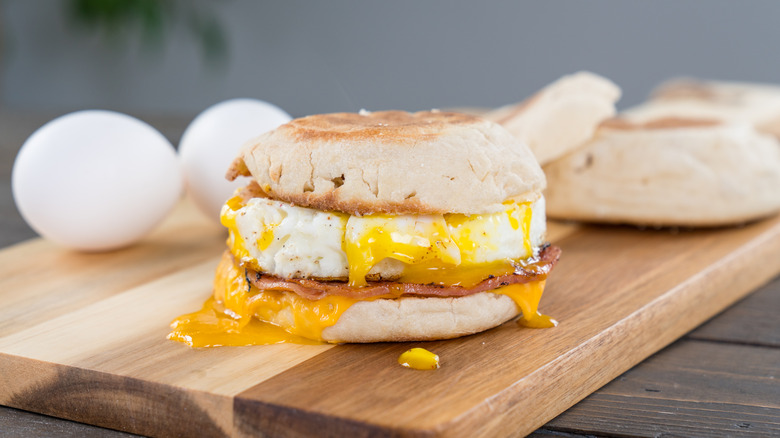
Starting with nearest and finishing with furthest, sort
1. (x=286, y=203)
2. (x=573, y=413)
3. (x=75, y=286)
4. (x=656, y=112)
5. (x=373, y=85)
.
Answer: (x=573, y=413), (x=286, y=203), (x=75, y=286), (x=656, y=112), (x=373, y=85)

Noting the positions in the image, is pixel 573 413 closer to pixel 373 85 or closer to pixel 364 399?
pixel 364 399

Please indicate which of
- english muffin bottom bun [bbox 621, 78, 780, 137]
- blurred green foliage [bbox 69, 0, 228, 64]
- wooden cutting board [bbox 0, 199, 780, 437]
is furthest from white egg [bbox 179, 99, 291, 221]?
blurred green foliage [bbox 69, 0, 228, 64]

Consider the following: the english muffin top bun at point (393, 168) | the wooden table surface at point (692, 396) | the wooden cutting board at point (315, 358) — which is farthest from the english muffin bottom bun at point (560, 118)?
the english muffin top bun at point (393, 168)

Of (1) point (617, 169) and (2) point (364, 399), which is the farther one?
(1) point (617, 169)

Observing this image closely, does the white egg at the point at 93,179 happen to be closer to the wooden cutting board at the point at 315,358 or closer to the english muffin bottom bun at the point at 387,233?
the wooden cutting board at the point at 315,358

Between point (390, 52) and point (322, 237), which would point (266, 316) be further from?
point (390, 52)

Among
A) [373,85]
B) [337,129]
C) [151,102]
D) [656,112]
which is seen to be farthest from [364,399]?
[151,102]

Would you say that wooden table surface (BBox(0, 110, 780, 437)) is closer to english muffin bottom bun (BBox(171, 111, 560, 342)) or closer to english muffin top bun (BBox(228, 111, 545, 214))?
english muffin bottom bun (BBox(171, 111, 560, 342))
